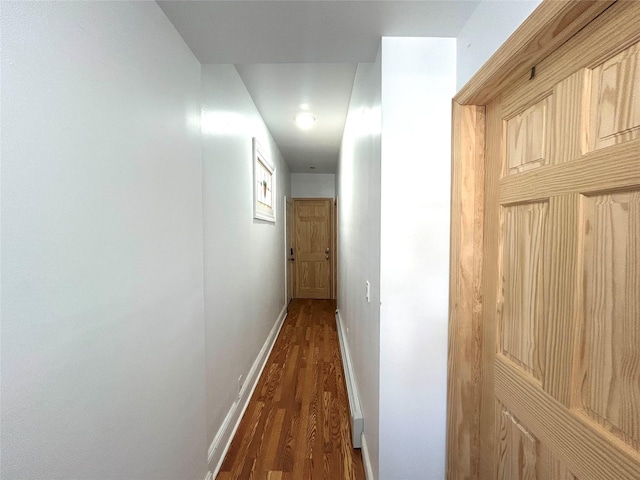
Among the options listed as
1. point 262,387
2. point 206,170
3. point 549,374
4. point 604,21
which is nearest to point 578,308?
point 549,374

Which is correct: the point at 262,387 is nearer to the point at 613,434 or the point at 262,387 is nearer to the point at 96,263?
the point at 96,263

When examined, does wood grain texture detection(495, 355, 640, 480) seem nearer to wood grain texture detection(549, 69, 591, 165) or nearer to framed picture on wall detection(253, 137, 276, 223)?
wood grain texture detection(549, 69, 591, 165)

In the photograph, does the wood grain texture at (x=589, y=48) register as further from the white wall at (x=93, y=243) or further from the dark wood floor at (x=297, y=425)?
the dark wood floor at (x=297, y=425)

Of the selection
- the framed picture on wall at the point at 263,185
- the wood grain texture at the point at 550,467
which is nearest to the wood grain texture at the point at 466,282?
the wood grain texture at the point at 550,467

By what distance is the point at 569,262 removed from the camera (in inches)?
25.5

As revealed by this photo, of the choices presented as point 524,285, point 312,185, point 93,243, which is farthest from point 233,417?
point 312,185

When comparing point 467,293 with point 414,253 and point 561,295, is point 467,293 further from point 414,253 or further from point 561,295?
point 561,295

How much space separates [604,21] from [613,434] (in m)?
0.88

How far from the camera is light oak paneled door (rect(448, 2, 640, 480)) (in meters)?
0.54

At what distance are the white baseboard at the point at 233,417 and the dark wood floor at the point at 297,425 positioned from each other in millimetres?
47

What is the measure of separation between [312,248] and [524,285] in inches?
177

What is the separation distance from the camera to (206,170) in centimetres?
142

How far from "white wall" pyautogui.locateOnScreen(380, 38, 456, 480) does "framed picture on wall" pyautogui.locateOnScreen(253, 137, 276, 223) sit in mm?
1536

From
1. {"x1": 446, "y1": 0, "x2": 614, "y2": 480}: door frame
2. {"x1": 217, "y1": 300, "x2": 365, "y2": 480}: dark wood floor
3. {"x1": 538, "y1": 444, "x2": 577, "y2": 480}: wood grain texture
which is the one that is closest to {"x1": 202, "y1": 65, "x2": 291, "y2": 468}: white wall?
{"x1": 217, "y1": 300, "x2": 365, "y2": 480}: dark wood floor
